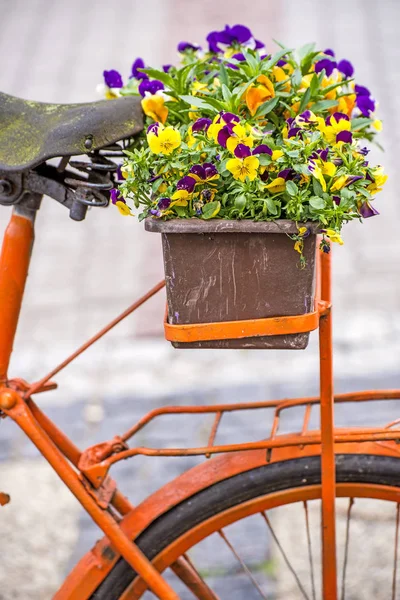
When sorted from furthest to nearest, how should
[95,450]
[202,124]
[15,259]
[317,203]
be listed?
1. [95,450]
2. [15,259]
3. [202,124]
4. [317,203]

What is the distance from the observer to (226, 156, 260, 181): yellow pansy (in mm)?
1286

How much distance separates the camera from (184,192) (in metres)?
1.30

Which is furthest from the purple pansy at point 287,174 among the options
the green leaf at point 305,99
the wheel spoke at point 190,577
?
the wheel spoke at point 190,577

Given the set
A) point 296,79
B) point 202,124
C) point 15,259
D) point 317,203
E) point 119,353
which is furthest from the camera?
point 119,353

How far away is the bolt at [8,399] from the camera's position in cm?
163

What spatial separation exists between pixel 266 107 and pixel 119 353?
101 inches

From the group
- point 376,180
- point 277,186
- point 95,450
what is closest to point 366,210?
point 376,180

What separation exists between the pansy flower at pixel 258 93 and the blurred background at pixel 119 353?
162 centimetres

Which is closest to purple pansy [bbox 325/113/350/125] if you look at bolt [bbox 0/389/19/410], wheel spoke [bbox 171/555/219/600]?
bolt [bbox 0/389/19/410]

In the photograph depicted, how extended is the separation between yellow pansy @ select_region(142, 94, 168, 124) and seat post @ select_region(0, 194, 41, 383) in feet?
0.94

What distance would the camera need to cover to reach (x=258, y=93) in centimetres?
142

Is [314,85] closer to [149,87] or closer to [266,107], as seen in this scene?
[266,107]

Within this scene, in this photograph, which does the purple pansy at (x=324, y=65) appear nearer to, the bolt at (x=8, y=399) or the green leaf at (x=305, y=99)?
the green leaf at (x=305, y=99)

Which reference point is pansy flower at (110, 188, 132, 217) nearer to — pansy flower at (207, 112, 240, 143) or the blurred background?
pansy flower at (207, 112, 240, 143)
